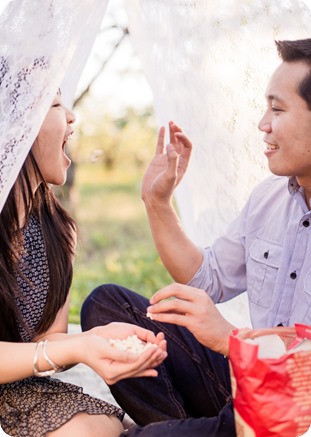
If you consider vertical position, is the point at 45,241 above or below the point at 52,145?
below

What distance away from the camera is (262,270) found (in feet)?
8.98

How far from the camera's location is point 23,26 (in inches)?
91.3

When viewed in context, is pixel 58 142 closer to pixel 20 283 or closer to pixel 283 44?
pixel 20 283

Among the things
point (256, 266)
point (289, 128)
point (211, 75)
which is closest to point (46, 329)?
point (256, 266)

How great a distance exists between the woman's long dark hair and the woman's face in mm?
34

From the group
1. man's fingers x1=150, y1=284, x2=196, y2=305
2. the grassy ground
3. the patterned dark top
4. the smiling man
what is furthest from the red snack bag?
the grassy ground

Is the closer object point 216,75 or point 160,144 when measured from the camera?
point 160,144

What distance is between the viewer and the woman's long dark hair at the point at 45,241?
2.42 metres

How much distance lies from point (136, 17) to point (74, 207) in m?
3.58

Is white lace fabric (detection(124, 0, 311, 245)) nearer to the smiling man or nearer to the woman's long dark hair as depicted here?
the smiling man

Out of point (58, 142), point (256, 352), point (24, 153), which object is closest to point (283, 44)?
point (58, 142)

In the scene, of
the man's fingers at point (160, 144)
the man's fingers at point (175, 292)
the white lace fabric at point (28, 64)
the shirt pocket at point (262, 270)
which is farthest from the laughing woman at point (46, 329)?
the shirt pocket at point (262, 270)

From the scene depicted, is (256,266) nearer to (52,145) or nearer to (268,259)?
(268,259)

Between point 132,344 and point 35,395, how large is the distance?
14.0 inches
